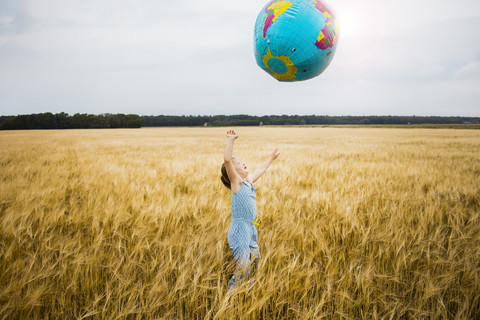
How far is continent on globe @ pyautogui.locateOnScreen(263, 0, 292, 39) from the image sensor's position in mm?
1668

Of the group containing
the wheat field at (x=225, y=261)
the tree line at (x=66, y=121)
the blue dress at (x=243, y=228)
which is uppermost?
the tree line at (x=66, y=121)

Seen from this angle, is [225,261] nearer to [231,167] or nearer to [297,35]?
[231,167]

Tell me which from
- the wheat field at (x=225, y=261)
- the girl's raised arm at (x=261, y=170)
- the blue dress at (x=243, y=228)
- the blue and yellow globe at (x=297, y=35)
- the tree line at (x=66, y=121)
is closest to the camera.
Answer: the wheat field at (x=225, y=261)

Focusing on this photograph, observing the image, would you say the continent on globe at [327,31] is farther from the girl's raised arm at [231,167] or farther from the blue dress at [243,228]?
the blue dress at [243,228]

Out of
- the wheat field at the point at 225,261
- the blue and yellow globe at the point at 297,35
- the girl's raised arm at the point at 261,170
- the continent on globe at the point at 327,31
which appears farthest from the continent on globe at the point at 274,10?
the wheat field at the point at 225,261

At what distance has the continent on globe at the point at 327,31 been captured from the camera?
5.66ft

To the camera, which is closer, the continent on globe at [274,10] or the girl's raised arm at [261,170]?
the continent on globe at [274,10]

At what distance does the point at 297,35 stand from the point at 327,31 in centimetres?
30

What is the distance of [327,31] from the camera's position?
175 centimetres

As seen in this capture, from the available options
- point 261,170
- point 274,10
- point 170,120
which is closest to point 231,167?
point 261,170

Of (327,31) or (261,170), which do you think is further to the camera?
(261,170)

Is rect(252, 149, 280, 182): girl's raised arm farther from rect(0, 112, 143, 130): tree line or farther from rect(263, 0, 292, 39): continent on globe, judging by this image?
rect(0, 112, 143, 130): tree line

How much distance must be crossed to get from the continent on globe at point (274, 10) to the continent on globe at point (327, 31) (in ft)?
0.88

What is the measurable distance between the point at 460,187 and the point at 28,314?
504 cm
